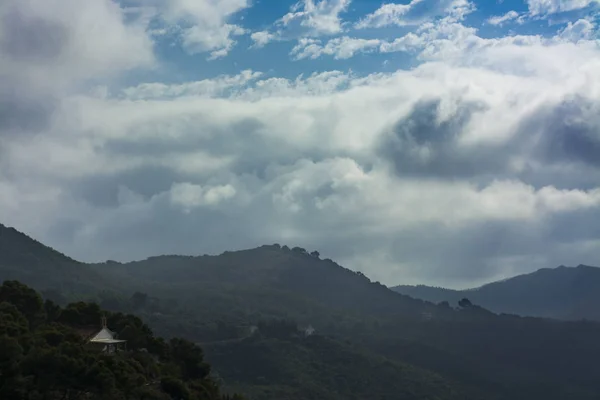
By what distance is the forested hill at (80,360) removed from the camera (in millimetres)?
67062

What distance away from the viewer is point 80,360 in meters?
69.0

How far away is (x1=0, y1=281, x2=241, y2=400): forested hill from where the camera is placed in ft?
220

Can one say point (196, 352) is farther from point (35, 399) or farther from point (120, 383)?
point (35, 399)

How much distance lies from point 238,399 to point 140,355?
1343 cm

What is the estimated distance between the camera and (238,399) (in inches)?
3730

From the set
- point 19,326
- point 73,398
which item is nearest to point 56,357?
point 73,398

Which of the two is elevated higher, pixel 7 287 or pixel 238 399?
pixel 7 287

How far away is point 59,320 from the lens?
98312 millimetres

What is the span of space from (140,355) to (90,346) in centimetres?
523

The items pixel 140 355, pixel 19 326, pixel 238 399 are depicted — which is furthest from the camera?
pixel 238 399

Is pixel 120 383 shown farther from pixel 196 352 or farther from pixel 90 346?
pixel 196 352

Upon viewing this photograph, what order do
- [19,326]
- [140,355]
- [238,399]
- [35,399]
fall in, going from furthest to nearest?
1. [238,399]
2. [140,355]
3. [19,326]
4. [35,399]

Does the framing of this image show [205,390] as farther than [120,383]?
Yes

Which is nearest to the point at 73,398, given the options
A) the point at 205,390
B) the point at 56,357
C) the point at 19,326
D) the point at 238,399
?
the point at 56,357
